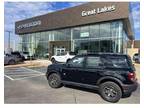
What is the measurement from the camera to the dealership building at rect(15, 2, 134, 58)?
23.0 meters

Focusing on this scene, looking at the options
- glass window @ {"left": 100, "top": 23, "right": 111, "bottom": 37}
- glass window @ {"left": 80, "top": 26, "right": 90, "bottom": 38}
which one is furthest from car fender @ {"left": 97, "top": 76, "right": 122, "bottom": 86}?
glass window @ {"left": 80, "top": 26, "right": 90, "bottom": 38}

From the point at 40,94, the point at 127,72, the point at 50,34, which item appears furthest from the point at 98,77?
the point at 50,34

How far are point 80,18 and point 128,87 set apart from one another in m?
21.5

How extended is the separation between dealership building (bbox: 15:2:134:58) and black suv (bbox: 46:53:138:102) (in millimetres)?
15603

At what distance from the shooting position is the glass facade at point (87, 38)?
23.2 metres

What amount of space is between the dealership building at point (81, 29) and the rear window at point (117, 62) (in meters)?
15.7

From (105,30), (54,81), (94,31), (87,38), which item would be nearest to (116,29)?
(105,30)

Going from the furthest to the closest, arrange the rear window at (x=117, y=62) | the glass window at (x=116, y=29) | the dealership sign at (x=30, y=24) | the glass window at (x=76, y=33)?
the dealership sign at (x=30, y=24)
the glass window at (x=76, y=33)
the glass window at (x=116, y=29)
the rear window at (x=117, y=62)

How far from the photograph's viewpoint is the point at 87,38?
26766mm

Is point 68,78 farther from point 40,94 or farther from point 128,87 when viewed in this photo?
point 128,87

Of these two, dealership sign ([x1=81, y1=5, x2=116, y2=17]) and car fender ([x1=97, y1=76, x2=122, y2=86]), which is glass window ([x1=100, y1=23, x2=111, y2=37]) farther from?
car fender ([x1=97, y1=76, x2=122, y2=86])

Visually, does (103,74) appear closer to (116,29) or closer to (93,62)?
(93,62)

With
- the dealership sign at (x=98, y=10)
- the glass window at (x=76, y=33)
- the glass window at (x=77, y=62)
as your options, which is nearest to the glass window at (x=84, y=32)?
the glass window at (x=76, y=33)

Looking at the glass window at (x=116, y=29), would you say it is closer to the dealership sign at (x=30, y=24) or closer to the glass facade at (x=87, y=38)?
the glass facade at (x=87, y=38)
